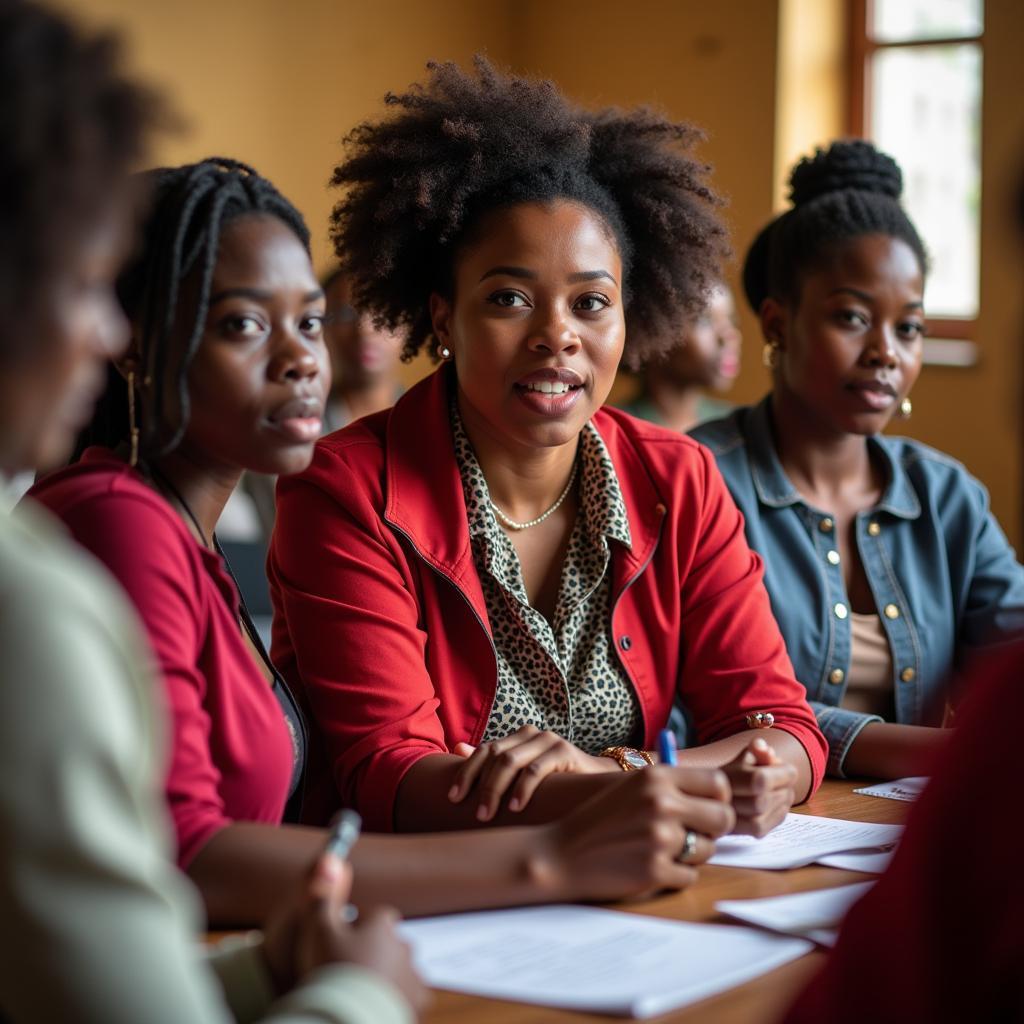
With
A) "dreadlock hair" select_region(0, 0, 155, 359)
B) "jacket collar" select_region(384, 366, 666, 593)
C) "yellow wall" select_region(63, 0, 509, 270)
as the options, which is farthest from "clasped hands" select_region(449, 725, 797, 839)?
"yellow wall" select_region(63, 0, 509, 270)

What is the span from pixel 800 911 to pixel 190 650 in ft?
2.04

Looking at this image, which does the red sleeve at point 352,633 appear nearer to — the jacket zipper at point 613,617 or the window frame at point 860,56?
the jacket zipper at point 613,617

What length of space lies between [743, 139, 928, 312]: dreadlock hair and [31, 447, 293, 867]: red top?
1.42 meters

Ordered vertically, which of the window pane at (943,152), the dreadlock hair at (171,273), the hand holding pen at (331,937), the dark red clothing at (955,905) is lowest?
the hand holding pen at (331,937)

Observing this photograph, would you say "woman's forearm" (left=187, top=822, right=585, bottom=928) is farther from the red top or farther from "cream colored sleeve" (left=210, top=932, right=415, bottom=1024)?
"cream colored sleeve" (left=210, top=932, right=415, bottom=1024)

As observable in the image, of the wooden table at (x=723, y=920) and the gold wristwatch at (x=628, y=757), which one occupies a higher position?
the gold wristwatch at (x=628, y=757)

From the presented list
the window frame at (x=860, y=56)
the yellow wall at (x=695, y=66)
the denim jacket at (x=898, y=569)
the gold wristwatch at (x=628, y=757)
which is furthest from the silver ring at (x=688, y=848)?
the window frame at (x=860, y=56)

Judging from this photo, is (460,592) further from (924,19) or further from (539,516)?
(924,19)

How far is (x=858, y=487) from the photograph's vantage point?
2.41 m

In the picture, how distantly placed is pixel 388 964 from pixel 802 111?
5814 mm

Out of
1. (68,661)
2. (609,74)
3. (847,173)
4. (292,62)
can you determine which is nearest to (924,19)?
(609,74)

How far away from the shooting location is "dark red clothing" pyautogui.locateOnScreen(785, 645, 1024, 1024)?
2.61ft

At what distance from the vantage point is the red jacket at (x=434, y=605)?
5.49ft

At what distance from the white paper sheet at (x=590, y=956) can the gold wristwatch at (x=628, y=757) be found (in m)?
0.40
